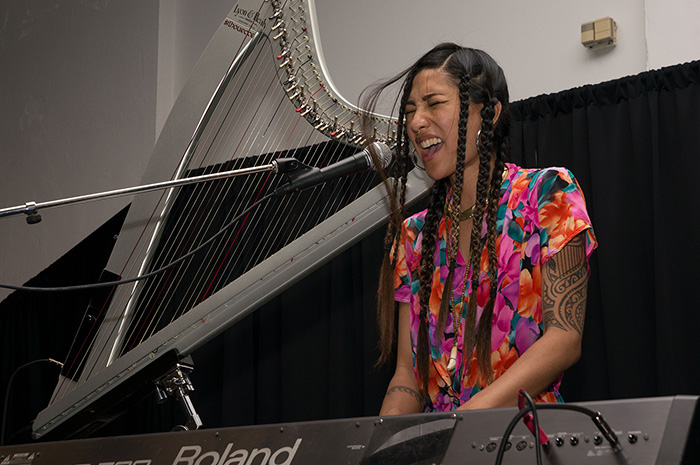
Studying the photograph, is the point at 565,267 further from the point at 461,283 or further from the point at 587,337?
the point at 587,337

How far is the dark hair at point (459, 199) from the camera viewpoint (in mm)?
1501

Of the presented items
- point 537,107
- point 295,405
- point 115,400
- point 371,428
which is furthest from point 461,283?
point 295,405

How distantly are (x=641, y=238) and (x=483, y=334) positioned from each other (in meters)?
1.12

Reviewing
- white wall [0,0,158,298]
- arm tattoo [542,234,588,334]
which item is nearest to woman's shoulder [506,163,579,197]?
arm tattoo [542,234,588,334]

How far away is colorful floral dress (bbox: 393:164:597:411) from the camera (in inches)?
57.2

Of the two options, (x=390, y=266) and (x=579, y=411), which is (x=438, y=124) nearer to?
(x=390, y=266)

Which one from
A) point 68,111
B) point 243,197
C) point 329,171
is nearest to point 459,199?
point 329,171

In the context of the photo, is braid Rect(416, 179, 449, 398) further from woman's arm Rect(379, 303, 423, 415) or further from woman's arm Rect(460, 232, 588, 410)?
woman's arm Rect(460, 232, 588, 410)

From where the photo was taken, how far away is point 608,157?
8.18 ft

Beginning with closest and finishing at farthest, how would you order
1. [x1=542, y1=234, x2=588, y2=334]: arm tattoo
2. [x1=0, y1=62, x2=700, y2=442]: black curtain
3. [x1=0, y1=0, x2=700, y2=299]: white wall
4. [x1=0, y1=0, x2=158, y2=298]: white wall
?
[x1=542, y1=234, x2=588, y2=334]: arm tattoo
[x1=0, y1=62, x2=700, y2=442]: black curtain
[x1=0, y1=0, x2=700, y2=299]: white wall
[x1=0, y1=0, x2=158, y2=298]: white wall

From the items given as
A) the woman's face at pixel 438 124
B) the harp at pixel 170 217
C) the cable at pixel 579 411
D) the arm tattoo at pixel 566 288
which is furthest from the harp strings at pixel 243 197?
the cable at pixel 579 411

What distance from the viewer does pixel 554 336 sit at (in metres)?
1.35

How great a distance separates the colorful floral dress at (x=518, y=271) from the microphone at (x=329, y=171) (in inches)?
11.3

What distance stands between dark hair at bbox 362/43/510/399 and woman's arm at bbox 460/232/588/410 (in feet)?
0.39
